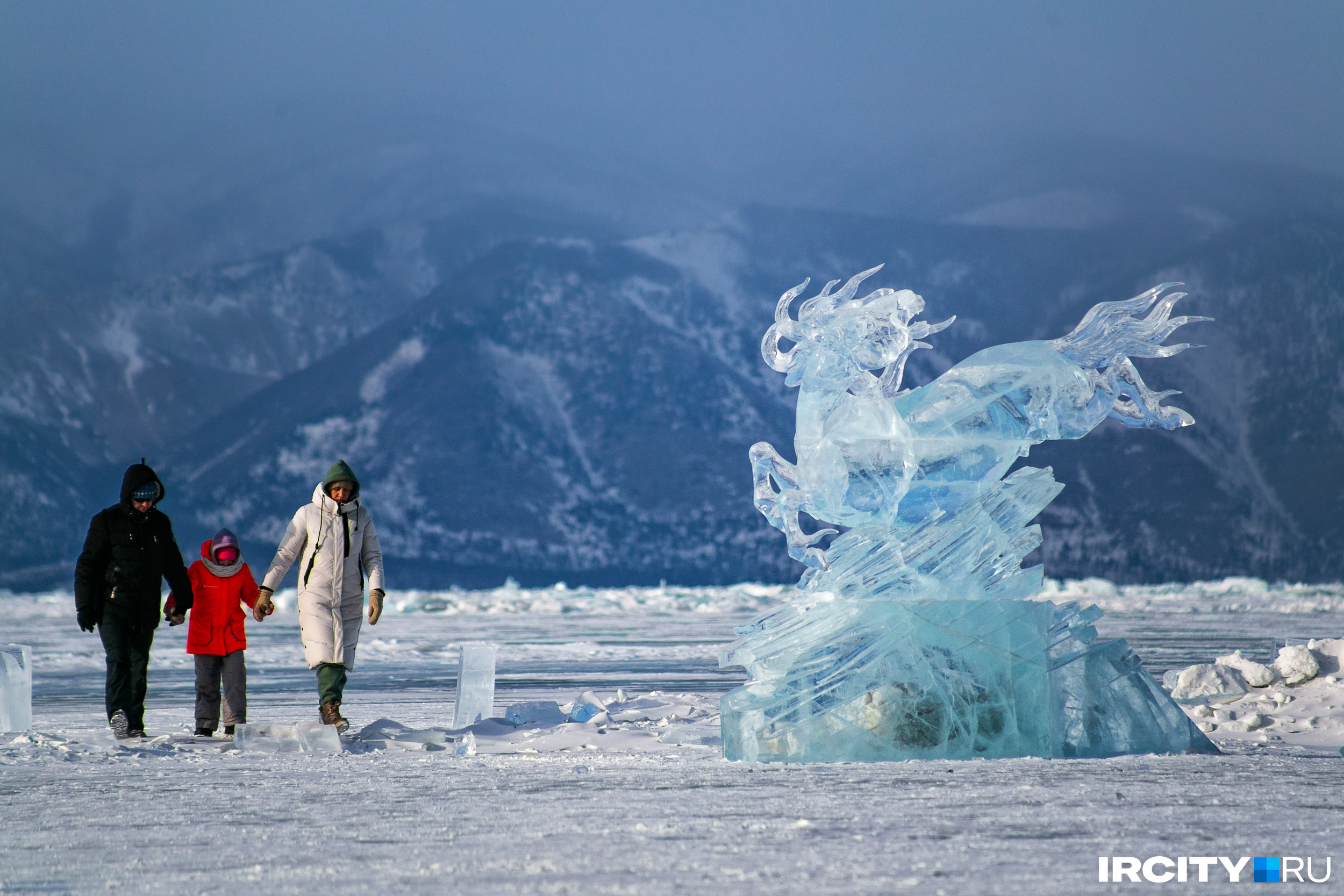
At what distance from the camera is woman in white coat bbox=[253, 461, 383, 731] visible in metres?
7.39

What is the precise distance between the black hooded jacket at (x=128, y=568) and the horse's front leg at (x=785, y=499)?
3432 millimetres

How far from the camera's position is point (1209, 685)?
9.33 m

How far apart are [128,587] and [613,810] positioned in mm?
3663

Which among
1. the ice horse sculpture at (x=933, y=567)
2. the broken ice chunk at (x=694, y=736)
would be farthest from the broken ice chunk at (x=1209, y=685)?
the broken ice chunk at (x=694, y=736)

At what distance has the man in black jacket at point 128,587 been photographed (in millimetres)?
7406

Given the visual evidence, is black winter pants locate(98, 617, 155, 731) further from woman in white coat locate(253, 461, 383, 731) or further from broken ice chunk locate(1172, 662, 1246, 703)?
broken ice chunk locate(1172, 662, 1246, 703)

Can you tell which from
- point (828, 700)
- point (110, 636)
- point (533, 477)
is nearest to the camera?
point (828, 700)

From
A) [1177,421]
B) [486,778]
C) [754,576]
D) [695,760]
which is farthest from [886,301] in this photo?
[754,576]

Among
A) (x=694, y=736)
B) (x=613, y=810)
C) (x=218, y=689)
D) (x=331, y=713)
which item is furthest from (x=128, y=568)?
(x=613, y=810)

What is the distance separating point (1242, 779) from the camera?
6.02 m

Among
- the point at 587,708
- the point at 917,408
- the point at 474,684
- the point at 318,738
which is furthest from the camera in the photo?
the point at 587,708

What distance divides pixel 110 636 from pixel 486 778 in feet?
8.61

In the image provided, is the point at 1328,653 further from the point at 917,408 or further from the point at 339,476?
the point at 339,476

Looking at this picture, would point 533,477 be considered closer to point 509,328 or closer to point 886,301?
point 509,328
